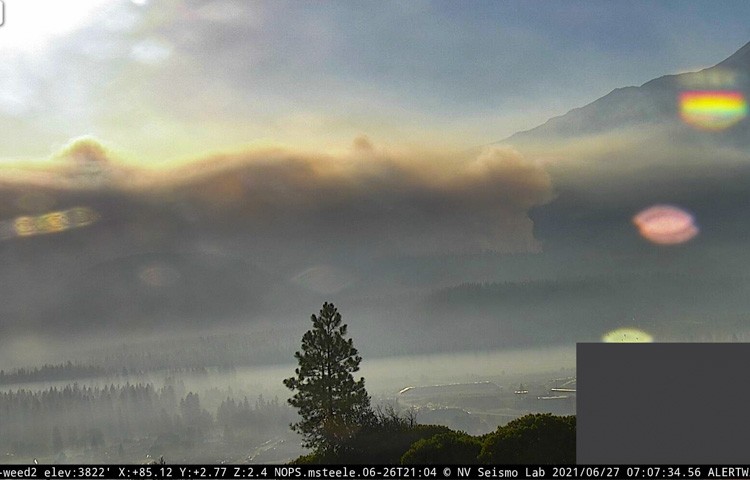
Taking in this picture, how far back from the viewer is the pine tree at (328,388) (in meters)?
27.7

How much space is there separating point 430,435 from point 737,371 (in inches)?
455

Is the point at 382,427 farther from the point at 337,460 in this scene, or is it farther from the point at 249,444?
the point at 249,444

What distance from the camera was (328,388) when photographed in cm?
2800

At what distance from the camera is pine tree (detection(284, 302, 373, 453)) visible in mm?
27688

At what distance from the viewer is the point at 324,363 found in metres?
28.1
